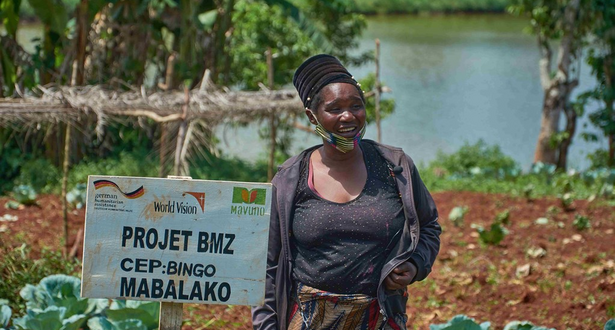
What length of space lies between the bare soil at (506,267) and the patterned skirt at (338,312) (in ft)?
6.65

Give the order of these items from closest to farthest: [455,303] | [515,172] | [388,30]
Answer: [455,303], [515,172], [388,30]

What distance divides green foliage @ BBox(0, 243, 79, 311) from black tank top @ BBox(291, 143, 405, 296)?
2.47 m

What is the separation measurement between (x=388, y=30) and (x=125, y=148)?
58.0 ft

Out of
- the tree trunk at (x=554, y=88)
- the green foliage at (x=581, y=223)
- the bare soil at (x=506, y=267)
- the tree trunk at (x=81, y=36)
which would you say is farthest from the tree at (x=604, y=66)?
the tree trunk at (x=81, y=36)

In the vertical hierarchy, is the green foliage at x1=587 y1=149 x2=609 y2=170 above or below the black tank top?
below

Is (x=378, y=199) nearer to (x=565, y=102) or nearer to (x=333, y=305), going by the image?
(x=333, y=305)

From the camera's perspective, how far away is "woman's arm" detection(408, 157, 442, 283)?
113 inches

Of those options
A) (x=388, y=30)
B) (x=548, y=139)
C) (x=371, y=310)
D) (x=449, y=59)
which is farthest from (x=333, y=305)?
(x=388, y=30)

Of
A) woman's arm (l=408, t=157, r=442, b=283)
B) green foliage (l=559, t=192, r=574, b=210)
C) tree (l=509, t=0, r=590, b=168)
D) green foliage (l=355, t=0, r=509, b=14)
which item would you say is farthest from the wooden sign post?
green foliage (l=355, t=0, r=509, b=14)

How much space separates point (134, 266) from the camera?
2859 mm

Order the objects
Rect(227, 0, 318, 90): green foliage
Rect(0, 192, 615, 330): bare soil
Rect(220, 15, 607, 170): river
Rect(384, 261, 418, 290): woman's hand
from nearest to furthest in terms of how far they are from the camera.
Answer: Rect(384, 261, 418, 290): woman's hand → Rect(0, 192, 615, 330): bare soil → Rect(227, 0, 318, 90): green foliage → Rect(220, 15, 607, 170): river

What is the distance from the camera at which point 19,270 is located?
498 centimetres

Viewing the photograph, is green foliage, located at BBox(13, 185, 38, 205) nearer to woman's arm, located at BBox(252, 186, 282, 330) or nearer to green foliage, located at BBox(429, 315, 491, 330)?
green foliage, located at BBox(429, 315, 491, 330)

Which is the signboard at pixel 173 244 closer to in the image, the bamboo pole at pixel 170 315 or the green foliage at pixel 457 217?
the bamboo pole at pixel 170 315
